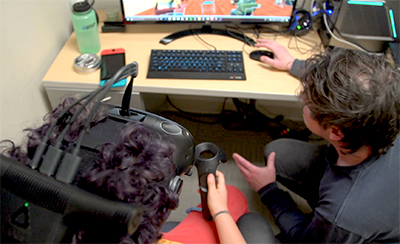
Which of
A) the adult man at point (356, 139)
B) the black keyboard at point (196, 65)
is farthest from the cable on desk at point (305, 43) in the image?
the adult man at point (356, 139)

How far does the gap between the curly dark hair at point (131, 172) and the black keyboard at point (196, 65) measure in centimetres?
67

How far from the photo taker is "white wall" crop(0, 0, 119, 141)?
2.98 feet

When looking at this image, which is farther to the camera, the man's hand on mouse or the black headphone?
the black headphone

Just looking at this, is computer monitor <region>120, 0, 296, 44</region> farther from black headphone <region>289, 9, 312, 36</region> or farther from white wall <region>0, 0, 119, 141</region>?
white wall <region>0, 0, 119, 141</region>

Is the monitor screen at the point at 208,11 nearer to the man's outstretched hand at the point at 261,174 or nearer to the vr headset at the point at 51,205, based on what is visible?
the man's outstretched hand at the point at 261,174

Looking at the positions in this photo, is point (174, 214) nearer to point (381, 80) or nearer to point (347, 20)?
point (381, 80)

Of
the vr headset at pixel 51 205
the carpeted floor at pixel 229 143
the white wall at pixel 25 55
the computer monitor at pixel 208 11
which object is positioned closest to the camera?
Result: the vr headset at pixel 51 205

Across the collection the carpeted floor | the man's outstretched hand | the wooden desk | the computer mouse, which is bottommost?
the carpeted floor

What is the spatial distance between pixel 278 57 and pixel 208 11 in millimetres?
375

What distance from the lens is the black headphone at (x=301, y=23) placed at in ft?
4.04

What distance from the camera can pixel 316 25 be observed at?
1296mm

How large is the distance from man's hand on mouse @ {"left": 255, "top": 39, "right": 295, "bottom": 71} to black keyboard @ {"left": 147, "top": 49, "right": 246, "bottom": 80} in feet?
0.36

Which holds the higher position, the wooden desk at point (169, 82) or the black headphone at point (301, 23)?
the black headphone at point (301, 23)

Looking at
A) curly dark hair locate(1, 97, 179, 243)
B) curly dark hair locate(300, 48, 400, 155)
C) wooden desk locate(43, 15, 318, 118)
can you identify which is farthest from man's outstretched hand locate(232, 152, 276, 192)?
curly dark hair locate(1, 97, 179, 243)
